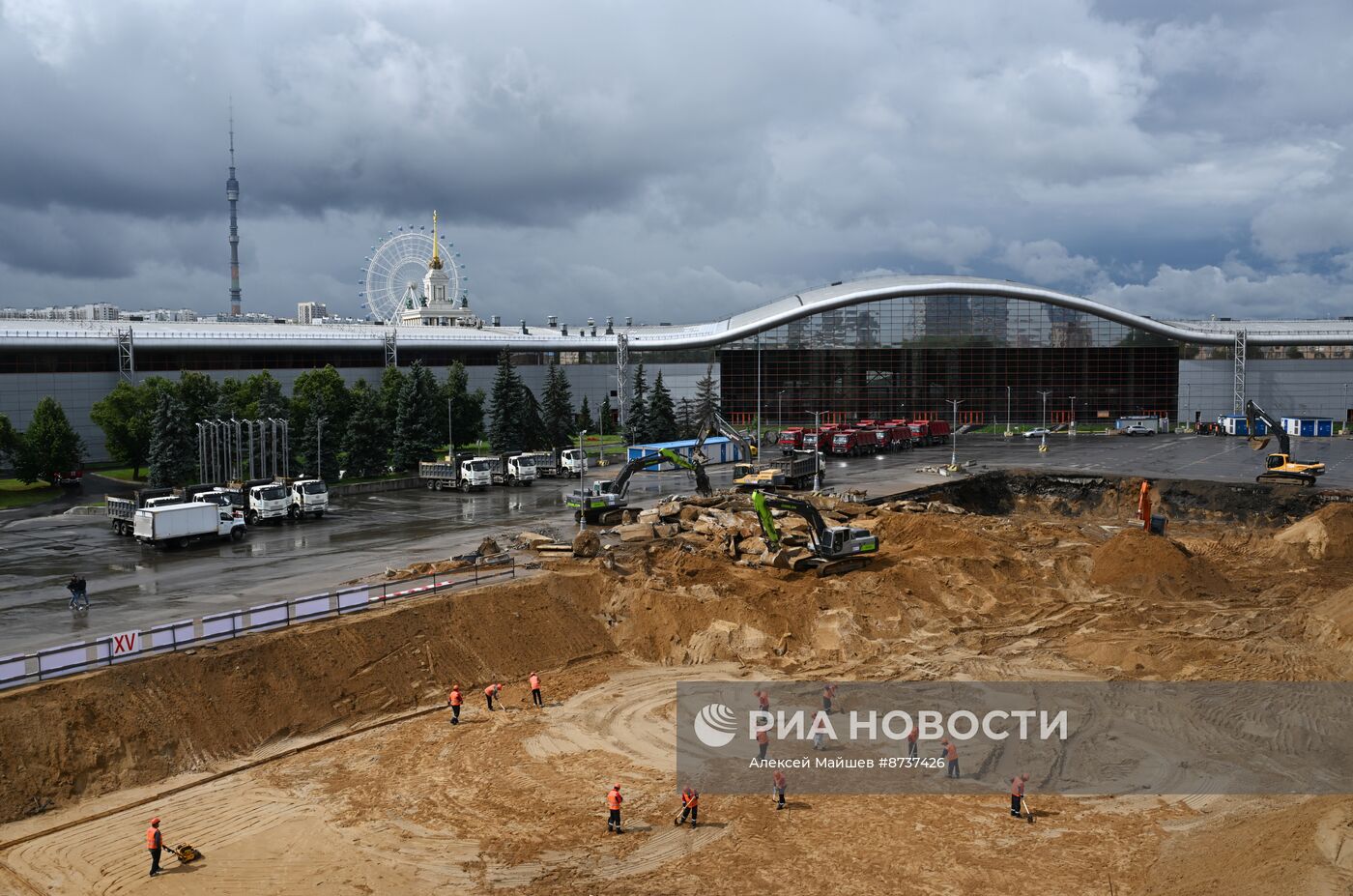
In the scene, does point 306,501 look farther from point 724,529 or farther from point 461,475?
point 724,529

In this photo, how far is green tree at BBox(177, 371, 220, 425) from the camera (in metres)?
60.2

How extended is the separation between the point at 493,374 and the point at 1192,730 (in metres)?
73.9

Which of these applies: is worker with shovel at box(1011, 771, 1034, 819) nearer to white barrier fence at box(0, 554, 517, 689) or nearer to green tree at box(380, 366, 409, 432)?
white barrier fence at box(0, 554, 517, 689)

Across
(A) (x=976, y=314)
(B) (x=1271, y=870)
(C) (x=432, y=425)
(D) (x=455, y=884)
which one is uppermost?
(A) (x=976, y=314)

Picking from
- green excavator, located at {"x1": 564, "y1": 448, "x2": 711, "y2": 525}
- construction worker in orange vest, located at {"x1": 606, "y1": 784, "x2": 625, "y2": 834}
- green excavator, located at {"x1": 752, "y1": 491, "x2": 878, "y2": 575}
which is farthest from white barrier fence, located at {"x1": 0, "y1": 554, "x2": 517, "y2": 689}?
green excavator, located at {"x1": 564, "y1": 448, "x2": 711, "y2": 525}

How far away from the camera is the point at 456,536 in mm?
42219

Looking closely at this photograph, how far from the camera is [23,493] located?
5734cm

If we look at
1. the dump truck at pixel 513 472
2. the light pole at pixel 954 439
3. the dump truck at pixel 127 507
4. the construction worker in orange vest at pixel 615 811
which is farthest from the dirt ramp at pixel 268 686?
the light pole at pixel 954 439

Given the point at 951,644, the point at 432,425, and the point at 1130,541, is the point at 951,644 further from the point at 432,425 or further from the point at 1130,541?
the point at 432,425

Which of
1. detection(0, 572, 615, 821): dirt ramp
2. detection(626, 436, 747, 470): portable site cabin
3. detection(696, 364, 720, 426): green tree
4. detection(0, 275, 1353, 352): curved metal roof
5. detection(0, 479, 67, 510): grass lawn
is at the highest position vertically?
detection(0, 275, 1353, 352): curved metal roof

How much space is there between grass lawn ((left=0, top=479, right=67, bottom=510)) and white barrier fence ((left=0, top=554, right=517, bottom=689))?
1327 inches

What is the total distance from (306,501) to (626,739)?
29816mm

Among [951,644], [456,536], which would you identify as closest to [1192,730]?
[951,644]

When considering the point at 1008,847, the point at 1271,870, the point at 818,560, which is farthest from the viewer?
the point at 818,560
